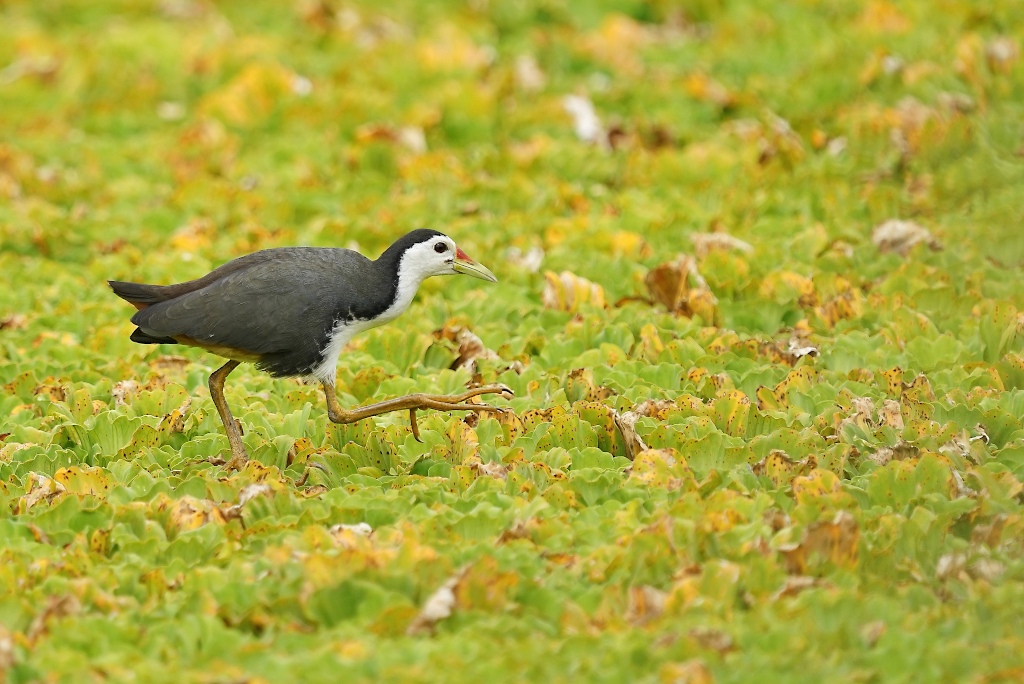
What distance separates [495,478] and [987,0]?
7.66 meters

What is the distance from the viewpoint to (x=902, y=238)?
722cm

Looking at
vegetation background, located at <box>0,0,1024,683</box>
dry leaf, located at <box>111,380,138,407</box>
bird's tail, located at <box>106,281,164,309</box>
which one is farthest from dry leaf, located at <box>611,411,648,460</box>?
dry leaf, located at <box>111,380,138,407</box>

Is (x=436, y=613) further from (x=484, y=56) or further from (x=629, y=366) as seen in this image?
(x=484, y=56)

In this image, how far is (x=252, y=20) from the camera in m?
12.1

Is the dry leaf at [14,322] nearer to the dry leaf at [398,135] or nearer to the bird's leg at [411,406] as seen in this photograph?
the bird's leg at [411,406]

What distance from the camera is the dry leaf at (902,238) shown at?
23.6 feet

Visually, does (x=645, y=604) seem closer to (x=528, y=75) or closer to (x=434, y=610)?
(x=434, y=610)

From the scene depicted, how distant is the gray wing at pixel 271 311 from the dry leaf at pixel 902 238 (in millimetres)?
3118

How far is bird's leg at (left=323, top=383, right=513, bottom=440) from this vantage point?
17.5 feet

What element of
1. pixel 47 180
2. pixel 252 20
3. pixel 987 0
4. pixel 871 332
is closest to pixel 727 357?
pixel 871 332

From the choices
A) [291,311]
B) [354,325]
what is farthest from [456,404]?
[291,311]

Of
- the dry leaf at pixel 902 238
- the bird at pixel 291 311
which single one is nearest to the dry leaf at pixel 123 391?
the bird at pixel 291 311

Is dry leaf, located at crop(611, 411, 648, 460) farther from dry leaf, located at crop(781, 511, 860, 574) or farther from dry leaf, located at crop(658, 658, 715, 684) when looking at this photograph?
dry leaf, located at crop(658, 658, 715, 684)

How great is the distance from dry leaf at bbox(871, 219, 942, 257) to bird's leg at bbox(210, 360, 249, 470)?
11.6 feet
